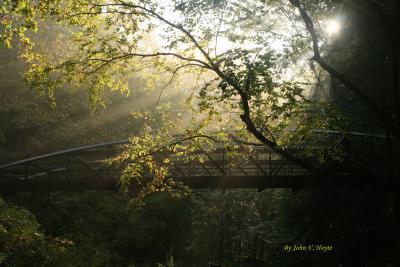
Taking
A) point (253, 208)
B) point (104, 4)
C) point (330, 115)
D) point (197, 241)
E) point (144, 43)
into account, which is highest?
point (144, 43)

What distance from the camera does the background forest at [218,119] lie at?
7.60 metres

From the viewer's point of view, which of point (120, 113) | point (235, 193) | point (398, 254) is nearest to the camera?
point (398, 254)

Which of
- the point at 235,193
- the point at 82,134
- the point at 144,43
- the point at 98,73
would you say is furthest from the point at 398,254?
the point at 144,43

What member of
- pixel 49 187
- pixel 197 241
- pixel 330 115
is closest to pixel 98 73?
pixel 330 115

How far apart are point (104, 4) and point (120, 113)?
72.1 ft

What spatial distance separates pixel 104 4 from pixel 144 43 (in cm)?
2719

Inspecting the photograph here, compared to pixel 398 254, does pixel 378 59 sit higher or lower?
higher

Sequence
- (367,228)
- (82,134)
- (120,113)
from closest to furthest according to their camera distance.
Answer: (367,228), (82,134), (120,113)

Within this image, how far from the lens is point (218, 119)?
8211 millimetres

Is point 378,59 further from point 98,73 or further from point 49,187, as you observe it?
point 49,187

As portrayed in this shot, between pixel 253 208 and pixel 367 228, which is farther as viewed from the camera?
pixel 253 208

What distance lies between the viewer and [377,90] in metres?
12.3

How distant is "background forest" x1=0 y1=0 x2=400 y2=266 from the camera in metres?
7.60

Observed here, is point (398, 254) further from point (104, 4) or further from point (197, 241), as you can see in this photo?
point (197, 241)
